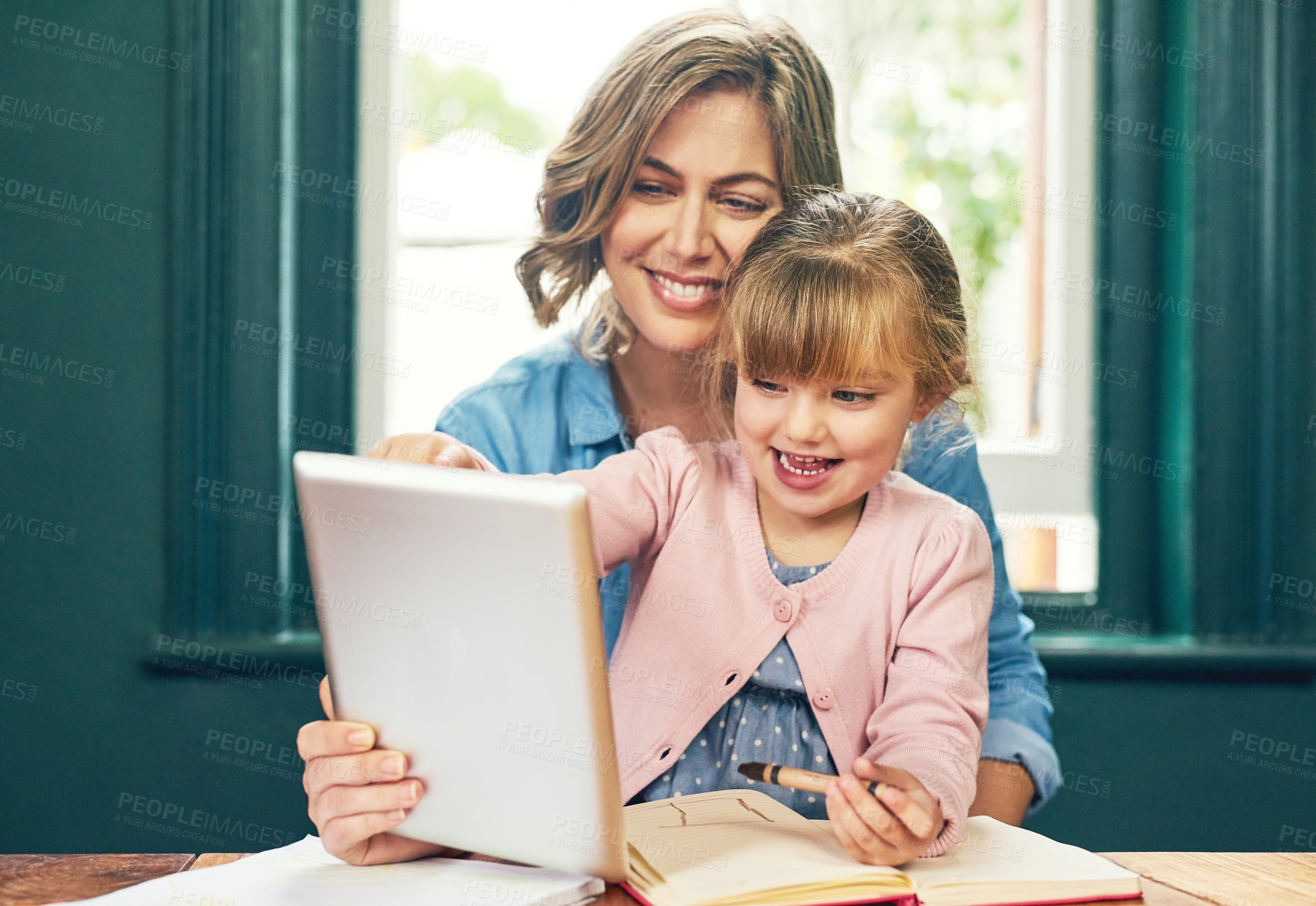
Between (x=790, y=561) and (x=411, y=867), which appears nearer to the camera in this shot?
(x=411, y=867)

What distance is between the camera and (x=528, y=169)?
209 cm

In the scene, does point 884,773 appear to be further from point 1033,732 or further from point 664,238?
point 664,238

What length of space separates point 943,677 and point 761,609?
0.66 feet

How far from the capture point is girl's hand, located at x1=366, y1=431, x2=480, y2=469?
1065 millimetres

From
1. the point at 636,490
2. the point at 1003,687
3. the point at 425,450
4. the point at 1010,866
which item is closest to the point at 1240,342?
the point at 1003,687

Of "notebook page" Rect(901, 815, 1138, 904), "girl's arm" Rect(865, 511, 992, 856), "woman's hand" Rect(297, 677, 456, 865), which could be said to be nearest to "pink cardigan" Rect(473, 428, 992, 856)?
"girl's arm" Rect(865, 511, 992, 856)

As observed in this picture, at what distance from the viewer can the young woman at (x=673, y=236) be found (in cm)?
139

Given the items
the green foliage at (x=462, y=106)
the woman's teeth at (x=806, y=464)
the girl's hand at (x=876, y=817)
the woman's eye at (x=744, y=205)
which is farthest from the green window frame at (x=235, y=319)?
the girl's hand at (x=876, y=817)

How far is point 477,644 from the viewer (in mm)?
765

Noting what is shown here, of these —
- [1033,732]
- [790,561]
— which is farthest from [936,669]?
[1033,732]

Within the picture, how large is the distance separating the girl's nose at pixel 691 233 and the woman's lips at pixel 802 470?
0.39 metres

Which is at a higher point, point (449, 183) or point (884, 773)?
point (449, 183)

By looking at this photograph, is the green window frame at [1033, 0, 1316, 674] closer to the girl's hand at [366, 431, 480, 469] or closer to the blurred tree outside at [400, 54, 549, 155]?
the blurred tree outside at [400, 54, 549, 155]

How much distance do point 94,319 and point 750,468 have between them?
4.36 ft
